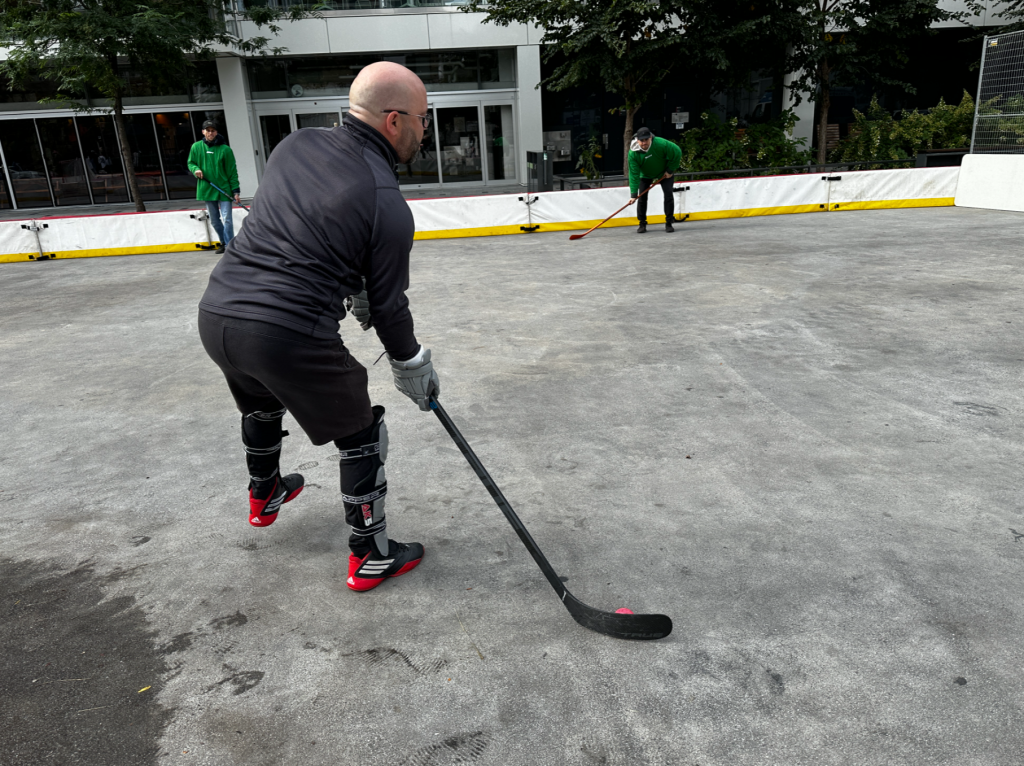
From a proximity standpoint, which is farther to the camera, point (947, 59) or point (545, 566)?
point (947, 59)

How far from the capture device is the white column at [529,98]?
20531 mm

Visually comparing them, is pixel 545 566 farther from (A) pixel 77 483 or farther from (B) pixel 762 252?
(B) pixel 762 252

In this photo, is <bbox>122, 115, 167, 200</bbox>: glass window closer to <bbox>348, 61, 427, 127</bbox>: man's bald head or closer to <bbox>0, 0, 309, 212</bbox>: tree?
<bbox>0, 0, 309, 212</bbox>: tree

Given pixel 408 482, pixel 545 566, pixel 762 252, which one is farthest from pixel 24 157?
pixel 545 566

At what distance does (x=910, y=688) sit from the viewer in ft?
7.81

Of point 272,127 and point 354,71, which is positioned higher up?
point 354,71

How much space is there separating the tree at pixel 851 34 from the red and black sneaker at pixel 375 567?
15.9 metres

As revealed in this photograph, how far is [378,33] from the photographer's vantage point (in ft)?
65.5

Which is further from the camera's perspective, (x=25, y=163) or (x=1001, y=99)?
(x=25, y=163)

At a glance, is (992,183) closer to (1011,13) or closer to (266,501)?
(1011,13)

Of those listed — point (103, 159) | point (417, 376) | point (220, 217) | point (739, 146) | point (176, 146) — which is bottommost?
point (417, 376)

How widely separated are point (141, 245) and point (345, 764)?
13.3 meters

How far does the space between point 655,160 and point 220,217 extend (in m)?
7.37

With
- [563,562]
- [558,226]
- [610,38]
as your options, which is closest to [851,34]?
[610,38]
